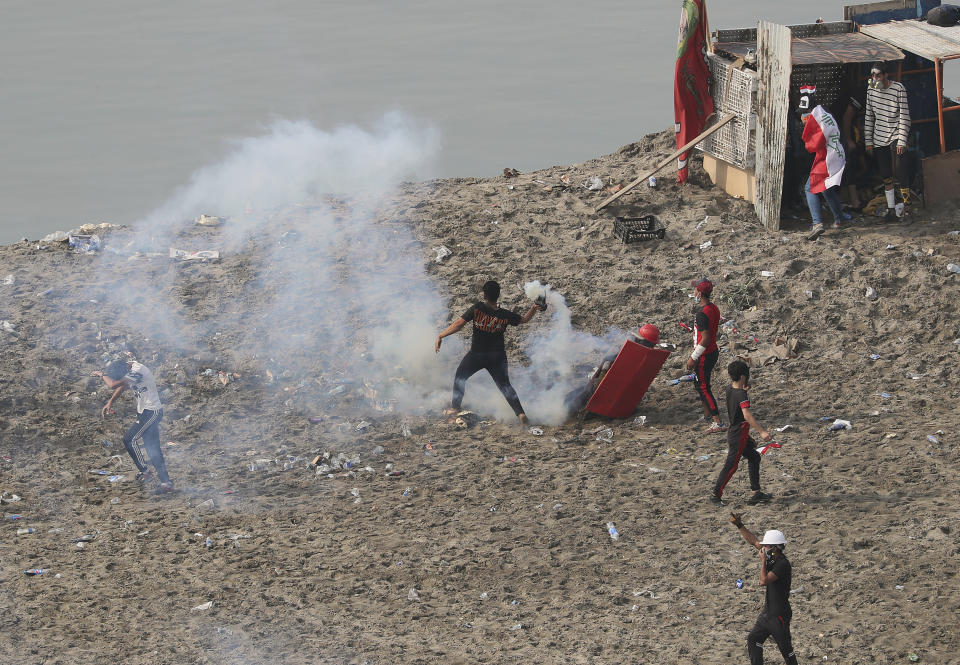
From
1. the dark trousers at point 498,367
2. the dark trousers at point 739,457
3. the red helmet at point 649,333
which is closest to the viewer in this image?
the dark trousers at point 739,457

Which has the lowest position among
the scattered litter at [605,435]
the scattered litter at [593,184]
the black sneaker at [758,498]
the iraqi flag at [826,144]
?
the scattered litter at [605,435]

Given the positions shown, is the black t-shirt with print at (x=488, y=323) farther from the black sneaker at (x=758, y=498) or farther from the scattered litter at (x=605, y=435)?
the black sneaker at (x=758, y=498)

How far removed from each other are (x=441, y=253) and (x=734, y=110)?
4.06 m

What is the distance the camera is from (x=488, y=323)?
10.5 m

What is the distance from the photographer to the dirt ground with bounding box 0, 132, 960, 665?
24.7 feet

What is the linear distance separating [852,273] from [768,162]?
5.75ft

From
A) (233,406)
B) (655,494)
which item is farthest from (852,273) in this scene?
(233,406)

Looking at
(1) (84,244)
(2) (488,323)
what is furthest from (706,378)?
(1) (84,244)

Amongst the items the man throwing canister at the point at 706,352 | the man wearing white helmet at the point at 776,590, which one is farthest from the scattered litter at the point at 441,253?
the man wearing white helmet at the point at 776,590

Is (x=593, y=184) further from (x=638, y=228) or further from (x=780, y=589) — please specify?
(x=780, y=589)

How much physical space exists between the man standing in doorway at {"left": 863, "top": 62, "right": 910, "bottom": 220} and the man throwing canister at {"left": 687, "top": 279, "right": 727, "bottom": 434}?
4.14m

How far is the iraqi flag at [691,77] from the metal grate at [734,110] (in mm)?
142

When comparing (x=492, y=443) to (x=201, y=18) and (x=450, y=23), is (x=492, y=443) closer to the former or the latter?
(x=450, y=23)

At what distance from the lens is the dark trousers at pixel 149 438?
973cm
